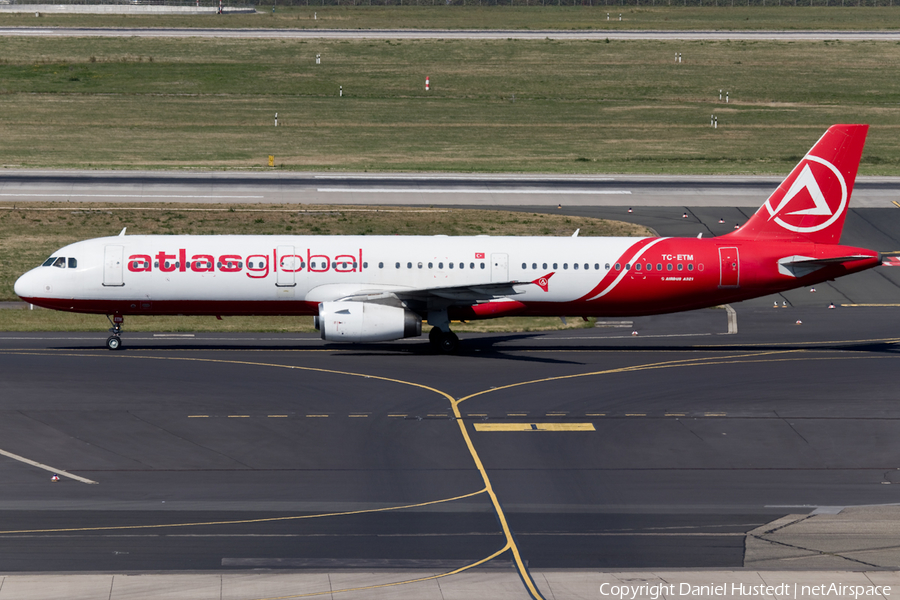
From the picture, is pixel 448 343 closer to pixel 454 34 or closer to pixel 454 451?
pixel 454 451

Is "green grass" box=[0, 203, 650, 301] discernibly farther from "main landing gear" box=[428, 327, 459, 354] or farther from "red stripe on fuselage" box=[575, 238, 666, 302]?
"main landing gear" box=[428, 327, 459, 354]

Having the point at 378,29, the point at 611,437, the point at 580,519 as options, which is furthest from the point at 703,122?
the point at 580,519

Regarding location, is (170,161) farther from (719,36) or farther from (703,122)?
(719,36)

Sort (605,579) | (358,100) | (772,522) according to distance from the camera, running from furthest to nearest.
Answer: (358,100) < (772,522) < (605,579)

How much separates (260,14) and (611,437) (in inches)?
6480

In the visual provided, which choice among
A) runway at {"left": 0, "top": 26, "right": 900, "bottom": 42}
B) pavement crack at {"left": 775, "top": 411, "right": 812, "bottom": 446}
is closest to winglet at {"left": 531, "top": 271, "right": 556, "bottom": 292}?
pavement crack at {"left": 775, "top": 411, "right": 812, "bottom": 446}

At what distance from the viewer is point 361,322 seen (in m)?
42.6

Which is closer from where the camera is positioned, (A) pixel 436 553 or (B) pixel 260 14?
(A) pixel 436 553

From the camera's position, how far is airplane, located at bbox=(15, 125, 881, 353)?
4406 centimetres

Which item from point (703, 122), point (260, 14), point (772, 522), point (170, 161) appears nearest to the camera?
point (772, 522)

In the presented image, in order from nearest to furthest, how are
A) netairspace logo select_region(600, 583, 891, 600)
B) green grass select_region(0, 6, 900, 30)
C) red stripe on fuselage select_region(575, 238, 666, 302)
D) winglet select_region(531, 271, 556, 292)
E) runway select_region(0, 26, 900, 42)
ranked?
1. netairspace logo select_region(600, 583, 891, 600)
2. winglet select_region(531, 271, 556, 292)
3. red stripe on fuselage select_region(575, 238, 666, 302)
4. runway select_region(0, 26, 900, 42)
5. green grass select_region(0, 6, 900, 30)

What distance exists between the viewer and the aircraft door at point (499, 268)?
4494 cm

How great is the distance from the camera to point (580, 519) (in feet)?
88.8

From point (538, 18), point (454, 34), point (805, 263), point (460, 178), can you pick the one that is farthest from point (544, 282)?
point (538, 18)
